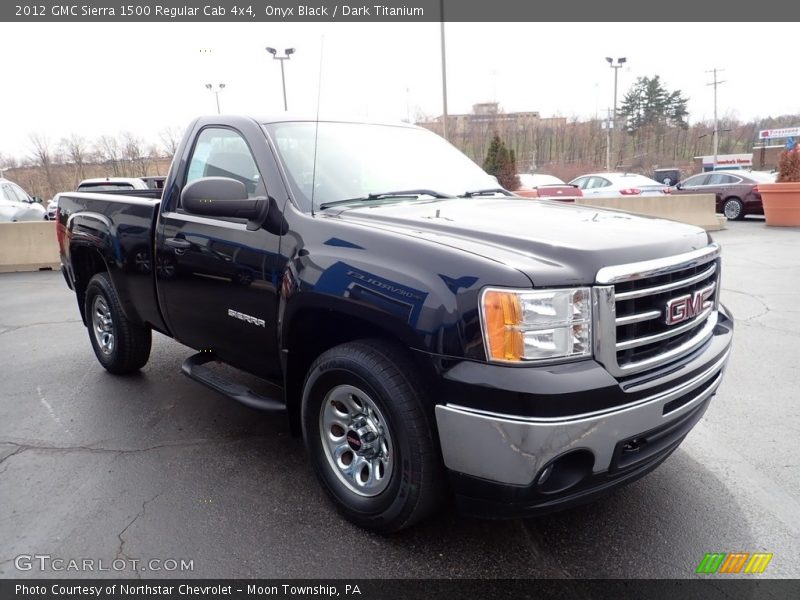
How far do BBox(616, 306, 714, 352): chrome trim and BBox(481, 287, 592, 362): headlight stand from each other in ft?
0.72

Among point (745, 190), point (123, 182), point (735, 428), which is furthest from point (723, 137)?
point (735, 428)

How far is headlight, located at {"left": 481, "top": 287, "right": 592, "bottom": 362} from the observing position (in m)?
2.11

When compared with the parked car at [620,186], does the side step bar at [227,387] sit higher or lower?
lower

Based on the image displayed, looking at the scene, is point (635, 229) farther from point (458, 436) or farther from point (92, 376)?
point (92, 376)

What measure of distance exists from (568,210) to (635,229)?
594mm

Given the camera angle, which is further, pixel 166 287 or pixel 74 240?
pixel 74 240

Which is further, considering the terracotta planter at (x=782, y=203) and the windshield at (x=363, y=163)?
the terracotta planter at (x=782, y=203)

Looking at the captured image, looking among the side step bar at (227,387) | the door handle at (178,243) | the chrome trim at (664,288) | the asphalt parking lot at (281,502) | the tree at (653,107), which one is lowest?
the asphalt parking lot at (281,502)

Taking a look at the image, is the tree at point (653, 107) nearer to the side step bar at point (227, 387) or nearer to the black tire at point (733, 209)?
the black tire at point (733, 209)

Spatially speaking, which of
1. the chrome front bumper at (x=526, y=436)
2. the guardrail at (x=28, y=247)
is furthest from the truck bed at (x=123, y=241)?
the guardrail at (x=28, y=247)

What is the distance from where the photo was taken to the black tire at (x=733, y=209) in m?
16.8

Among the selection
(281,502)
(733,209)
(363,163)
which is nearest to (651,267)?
(363,163)

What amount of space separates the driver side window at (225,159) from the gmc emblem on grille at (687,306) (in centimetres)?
207

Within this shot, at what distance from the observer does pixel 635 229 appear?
2.68m
